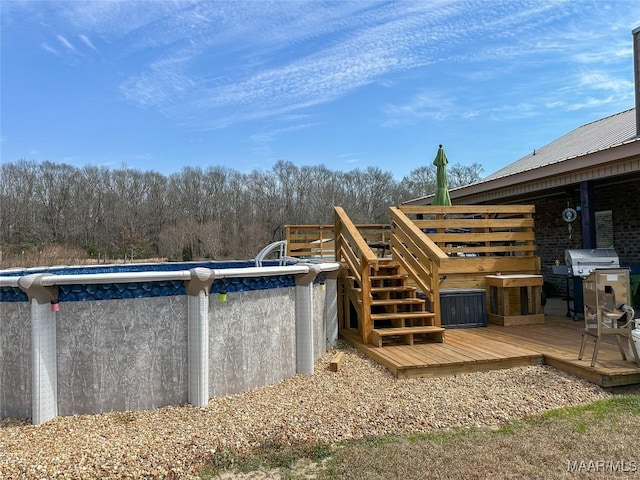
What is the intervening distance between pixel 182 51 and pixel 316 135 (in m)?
23.3

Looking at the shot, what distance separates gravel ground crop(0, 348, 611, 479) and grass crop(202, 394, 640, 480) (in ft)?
0.56

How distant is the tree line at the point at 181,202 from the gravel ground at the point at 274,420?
85.6 feet

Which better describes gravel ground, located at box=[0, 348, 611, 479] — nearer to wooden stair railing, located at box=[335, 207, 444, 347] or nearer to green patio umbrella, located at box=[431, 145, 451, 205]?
wooden stair railing, located at box=[335, 207, 444, 347]

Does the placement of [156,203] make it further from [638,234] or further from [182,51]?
[638,234]

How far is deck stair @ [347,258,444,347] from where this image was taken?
217 inches

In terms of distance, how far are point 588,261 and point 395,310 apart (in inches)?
130

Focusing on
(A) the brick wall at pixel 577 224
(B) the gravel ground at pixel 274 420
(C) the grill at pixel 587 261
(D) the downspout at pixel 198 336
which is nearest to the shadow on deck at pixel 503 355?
(B) the gravel ground at pixel 274 420

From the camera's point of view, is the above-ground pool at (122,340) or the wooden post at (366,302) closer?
the above-ground pool at (122,340)

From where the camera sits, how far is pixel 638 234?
28.6ft

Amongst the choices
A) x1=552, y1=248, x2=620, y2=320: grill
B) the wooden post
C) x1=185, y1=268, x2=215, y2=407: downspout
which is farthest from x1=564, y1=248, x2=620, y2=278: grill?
x1=185, y1=268, x2=215, y2=407: downspout

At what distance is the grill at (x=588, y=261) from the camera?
6.66 metres

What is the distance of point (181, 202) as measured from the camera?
38.7 meters

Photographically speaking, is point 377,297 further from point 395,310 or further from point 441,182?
point 441,182

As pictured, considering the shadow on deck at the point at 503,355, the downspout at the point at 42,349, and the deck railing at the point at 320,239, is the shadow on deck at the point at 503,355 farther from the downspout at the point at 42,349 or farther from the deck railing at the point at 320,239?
the deck railing at the point at 320,239
